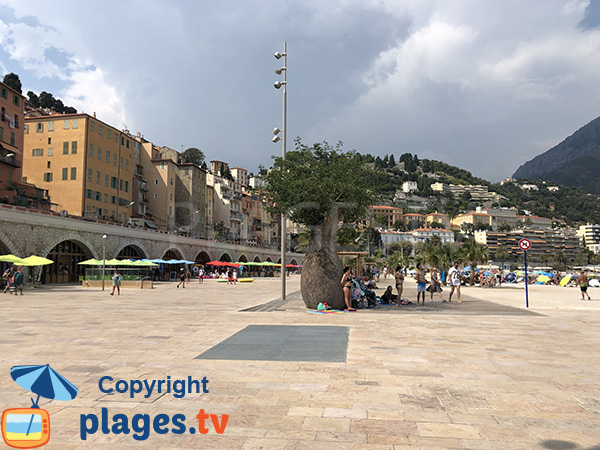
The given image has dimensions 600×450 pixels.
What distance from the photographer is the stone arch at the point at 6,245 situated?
3009 cm

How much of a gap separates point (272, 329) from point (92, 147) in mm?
48009

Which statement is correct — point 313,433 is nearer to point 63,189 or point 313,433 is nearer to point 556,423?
point 556,423

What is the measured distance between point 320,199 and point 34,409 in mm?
12381

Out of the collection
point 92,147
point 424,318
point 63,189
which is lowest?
point 424,318

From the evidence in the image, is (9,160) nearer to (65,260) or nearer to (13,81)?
(65,260)

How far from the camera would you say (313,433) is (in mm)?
4066

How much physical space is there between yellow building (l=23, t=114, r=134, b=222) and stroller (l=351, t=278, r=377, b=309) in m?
41.7

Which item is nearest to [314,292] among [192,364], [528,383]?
[192,364]

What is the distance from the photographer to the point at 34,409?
Answer: 3293 mm

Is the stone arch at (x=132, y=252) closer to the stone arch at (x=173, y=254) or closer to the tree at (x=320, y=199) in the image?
the stone arch at (x=173, y=254)

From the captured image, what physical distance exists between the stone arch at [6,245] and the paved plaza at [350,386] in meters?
22.9

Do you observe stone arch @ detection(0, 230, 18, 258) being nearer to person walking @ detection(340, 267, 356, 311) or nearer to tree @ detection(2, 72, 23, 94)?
person walking @ detection(340, 267, 356, 311)

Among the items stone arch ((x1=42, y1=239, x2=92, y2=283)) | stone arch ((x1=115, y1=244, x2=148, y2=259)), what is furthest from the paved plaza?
stone arch ((x1=115, y1=244, x2=148, y2=259))

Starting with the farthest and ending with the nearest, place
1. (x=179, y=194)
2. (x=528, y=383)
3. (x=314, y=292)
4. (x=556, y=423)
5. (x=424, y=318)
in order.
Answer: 1. (x=179, y=194)
2. (x=314, y=292)
3. (x=424, y=318)
4. (x=528, y=383)
5. (x=556, y=423)
